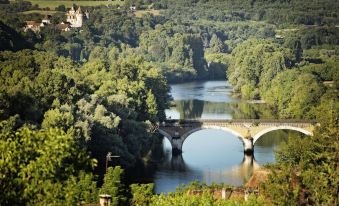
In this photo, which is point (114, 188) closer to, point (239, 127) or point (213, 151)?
point (213, 151)

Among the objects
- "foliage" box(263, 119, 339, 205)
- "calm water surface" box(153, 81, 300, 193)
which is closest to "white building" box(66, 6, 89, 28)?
"calm water surface" box(153, 81, 300, 193)

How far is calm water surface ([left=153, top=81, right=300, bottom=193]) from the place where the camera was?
48750 millimetres

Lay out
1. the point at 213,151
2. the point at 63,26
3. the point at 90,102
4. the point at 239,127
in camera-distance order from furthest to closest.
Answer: the point at 63,26
the point at 239,127
the point at 213,151
the point at 90,102

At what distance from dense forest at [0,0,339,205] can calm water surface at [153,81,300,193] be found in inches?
64.1

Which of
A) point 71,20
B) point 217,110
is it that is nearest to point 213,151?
point 217,110

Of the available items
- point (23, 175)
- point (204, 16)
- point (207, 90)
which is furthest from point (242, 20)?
point (23, 175)

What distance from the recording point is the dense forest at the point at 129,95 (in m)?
15.9

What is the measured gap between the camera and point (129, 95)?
5900 cm

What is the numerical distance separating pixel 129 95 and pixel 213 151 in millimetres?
5936

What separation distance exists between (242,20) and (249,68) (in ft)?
285

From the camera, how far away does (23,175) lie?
1555 cm

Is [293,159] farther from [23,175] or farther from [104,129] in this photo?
[23,175]

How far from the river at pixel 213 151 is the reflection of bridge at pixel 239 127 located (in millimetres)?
784

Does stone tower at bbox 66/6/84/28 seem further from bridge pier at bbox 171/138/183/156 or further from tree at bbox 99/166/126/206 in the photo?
tree at bbox 99/166/126/206
